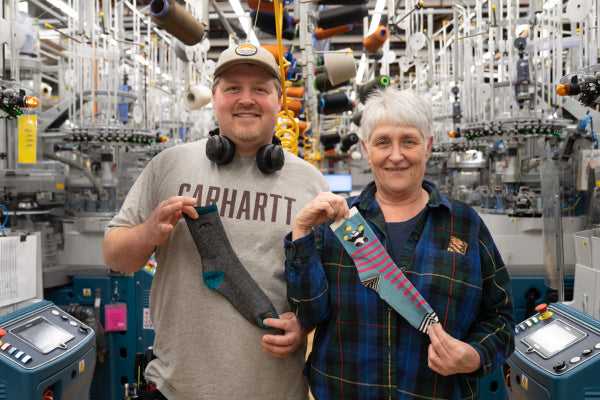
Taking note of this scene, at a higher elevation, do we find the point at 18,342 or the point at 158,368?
the point at 158,368

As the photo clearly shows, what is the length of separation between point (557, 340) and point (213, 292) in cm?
166

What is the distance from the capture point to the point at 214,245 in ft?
4.93

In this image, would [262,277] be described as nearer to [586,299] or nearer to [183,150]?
[183,150]

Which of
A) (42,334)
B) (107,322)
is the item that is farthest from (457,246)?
(107,322)

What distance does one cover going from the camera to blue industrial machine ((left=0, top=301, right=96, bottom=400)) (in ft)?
7.25

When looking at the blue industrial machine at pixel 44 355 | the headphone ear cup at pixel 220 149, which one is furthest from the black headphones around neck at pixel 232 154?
the blue industrial machine at pixel 44 355

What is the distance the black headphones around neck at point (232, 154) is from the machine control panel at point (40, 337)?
1.47m

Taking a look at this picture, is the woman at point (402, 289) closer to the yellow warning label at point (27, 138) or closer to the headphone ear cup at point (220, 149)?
the headphone ear cup at point (220, 149)

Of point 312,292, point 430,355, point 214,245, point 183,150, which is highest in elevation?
point 183,150

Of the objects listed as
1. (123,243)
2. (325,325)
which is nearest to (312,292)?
(325,325)

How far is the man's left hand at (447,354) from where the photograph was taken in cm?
123

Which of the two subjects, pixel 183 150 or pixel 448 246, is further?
pixel 183 150

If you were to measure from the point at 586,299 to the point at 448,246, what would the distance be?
1455mm

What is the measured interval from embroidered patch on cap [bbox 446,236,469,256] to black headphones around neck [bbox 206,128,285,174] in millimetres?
592
